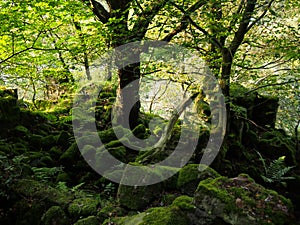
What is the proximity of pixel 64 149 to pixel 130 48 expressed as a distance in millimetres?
3488

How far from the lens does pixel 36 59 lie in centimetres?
803

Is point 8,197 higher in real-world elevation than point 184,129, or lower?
lower

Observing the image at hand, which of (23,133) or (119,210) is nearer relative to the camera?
(119,210)

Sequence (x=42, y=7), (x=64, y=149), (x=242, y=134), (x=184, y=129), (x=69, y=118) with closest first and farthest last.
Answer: (x=42, y=7) < (x=184, y=129) < (x=64, y=149) < (x=242, y=134) < (x=69, y=118)

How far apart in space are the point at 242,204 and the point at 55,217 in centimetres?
310

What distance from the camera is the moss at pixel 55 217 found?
453 cm

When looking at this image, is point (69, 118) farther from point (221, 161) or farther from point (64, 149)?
point (221, 161)

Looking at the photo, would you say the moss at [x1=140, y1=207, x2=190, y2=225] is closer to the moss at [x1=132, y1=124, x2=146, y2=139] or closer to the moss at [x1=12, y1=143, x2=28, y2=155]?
the moss at [x1=132, y1=124, x2=146, y2=139]

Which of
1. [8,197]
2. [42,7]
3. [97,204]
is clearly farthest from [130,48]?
[8,197]

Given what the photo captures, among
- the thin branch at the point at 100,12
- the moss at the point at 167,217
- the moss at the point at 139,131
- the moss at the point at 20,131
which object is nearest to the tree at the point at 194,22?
the thin branch at the point at 100,12

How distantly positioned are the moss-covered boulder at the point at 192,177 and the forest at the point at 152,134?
0.02 metres

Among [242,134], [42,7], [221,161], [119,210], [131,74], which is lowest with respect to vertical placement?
[119,210]

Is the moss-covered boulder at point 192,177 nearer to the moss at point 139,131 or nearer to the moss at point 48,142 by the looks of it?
the moss at point 139,131

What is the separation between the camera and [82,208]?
4660 millimetres
